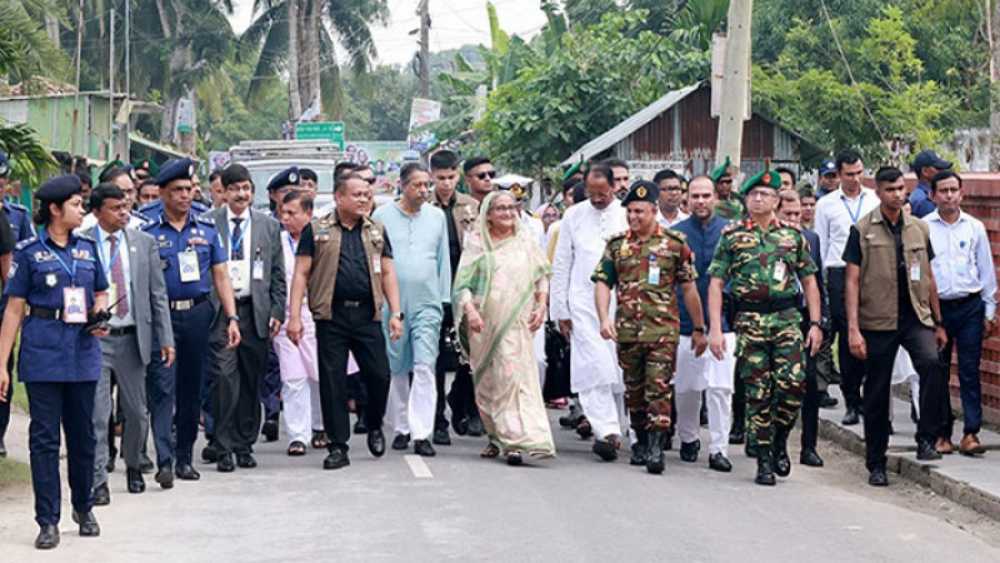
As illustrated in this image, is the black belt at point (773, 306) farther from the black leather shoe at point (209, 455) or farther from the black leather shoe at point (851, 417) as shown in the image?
the black leather shoe at point (209, 455)

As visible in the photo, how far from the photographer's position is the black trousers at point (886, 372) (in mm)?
11914

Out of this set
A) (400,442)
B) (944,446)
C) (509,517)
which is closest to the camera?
(509,517)

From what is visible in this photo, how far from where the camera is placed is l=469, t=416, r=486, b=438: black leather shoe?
45.5 feet

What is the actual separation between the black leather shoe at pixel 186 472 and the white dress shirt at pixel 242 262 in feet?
4.01

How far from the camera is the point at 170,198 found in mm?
11250

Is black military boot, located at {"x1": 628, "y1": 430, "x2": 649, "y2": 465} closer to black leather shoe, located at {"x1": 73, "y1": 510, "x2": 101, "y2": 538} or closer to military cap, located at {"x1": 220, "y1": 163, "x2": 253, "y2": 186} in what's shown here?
military cap, located at {"x1": 220, "y1": 163, "x2": 253, "y2": 186}

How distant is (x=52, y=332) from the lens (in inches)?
355

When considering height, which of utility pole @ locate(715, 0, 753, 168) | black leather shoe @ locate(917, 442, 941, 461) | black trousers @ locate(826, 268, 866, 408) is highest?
utility pole @ locate(715, 0, 753, 168)

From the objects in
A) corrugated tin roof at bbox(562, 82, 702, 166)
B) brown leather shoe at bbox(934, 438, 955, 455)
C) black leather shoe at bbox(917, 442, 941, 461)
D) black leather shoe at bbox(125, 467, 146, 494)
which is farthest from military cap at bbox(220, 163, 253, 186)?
corrugated tin roof at bbox(562, 82, 702, 166)

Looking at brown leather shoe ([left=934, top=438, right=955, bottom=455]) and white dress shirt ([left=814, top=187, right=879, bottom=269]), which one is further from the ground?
white dress shirt ([left=814, top=187, right=879, bottom=269])

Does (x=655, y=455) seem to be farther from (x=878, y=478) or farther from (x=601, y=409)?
(x=878, y=478)

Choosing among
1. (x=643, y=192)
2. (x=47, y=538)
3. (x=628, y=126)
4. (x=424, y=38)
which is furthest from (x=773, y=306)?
(x=424, y=38)

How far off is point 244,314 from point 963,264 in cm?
511

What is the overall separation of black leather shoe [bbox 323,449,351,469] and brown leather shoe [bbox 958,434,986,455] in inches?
175
